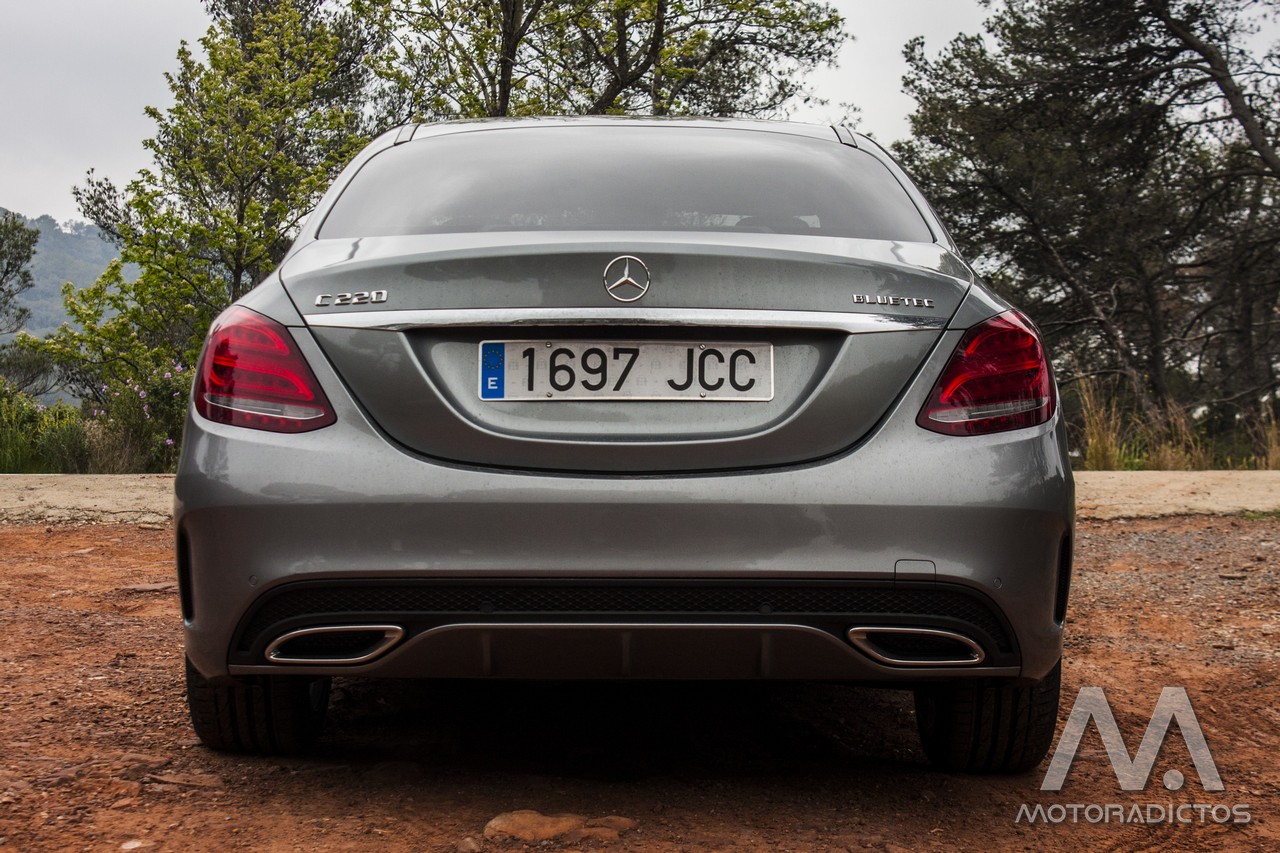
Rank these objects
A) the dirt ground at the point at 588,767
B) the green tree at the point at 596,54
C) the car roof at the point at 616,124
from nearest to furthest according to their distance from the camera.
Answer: the dirt ground at the point at 588,767, the car roof at the point at 616,124, the green tree at the point at 596,54

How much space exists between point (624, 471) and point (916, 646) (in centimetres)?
66

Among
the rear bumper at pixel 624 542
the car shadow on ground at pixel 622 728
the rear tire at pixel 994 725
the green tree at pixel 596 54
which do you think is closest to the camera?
the rear bumper at pixel 624 542

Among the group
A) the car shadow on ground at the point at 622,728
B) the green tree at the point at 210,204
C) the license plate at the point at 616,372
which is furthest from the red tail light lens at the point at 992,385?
the green tree at the point at 210,204

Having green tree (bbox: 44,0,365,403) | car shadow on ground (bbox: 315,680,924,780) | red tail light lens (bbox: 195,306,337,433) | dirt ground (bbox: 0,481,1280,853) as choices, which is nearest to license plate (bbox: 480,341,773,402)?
red tail light lens (bbox: 195,306,337,433)

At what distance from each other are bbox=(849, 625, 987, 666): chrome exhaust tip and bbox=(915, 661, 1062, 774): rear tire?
12.8 inches

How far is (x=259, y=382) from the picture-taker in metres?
2.38

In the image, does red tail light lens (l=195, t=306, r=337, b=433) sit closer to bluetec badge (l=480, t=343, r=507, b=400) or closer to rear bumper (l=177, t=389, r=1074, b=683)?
rear bumper (l=177, t=389, r=1074, b=683)

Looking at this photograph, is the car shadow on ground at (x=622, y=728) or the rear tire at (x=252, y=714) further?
the car shadow on ground at (x=622, y=728)

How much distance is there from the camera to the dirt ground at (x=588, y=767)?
97.7 inches

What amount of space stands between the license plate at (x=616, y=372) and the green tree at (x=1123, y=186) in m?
18.2

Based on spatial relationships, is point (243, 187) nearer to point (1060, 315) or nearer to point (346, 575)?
point (1060, 315)

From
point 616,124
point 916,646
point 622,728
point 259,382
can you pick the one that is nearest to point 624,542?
point 916,646

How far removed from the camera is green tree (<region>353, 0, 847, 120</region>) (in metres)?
20.1

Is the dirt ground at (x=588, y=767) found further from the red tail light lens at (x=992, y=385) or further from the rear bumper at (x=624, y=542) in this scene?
the red tail light lens at (x=992, y=385)
